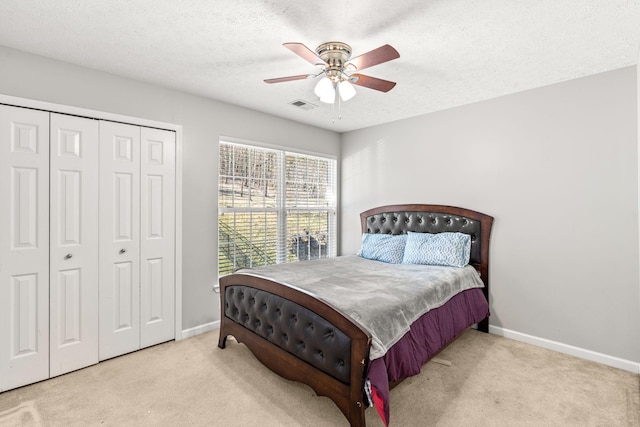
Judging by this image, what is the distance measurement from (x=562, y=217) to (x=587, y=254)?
0.37 metres

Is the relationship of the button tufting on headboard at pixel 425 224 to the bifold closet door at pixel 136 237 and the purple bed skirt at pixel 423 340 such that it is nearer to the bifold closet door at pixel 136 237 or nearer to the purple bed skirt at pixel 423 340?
the purple bed skirt at pixel 423 340

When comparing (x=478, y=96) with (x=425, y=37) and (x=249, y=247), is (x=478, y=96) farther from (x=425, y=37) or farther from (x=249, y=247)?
(x=249, y=247)

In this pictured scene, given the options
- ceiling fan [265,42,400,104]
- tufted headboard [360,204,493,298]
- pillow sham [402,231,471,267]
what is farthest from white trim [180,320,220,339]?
ceiling fan [265,42,400,104]

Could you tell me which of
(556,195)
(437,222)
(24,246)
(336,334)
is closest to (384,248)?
(437,222)

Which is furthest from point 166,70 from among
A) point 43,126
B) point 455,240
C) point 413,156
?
point 455,240

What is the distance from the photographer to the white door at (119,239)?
2.72 meters

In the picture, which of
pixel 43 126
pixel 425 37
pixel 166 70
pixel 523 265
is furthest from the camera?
pixel 523 265

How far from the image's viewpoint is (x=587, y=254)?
2801 mm

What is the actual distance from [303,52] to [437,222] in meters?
2.55

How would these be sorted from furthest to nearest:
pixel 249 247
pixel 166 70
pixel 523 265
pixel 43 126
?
pixel 249 247 < pixel 523 265 < pixel 166 70 < pixel 43 126

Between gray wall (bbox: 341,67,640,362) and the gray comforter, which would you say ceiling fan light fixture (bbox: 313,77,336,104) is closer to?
the gray comforter

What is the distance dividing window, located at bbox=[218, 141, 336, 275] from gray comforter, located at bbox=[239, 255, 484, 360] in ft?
2.79

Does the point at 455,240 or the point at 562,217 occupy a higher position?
the point at 562,217

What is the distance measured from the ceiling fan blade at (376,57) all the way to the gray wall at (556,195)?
1.99 metres
